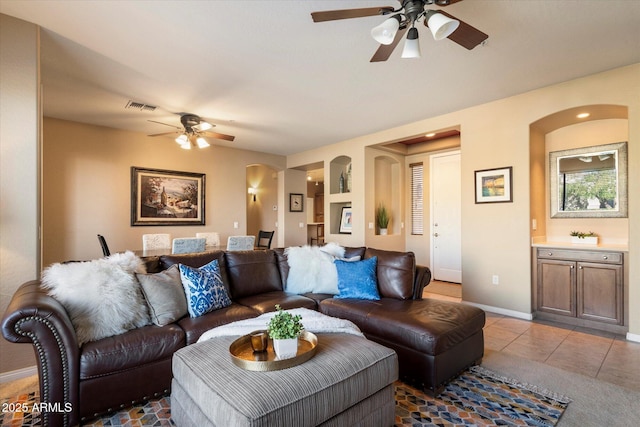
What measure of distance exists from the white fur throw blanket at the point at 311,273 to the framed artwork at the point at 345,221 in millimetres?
2607

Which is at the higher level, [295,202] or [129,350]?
[295,202]

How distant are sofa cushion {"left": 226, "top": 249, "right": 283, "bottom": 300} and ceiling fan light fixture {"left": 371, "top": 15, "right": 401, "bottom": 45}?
2388mm

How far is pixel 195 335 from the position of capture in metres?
2.18

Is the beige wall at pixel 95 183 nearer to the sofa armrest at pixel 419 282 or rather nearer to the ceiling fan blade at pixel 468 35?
the sofa armrest at pixel 419 282

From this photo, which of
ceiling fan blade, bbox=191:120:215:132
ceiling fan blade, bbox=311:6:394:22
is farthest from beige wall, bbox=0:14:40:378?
ceiling fan blade, bbox=311:6:394:22

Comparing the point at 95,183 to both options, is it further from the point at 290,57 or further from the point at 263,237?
the point at 290,57

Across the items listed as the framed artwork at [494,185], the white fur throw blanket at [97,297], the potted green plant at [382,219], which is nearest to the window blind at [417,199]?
the potted green plant at [382,219]

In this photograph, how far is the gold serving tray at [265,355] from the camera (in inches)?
58.1

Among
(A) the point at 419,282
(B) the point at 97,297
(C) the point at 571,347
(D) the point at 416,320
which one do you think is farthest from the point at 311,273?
(C) the point at 571,347

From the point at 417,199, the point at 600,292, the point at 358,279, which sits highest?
A: the point at 417,199

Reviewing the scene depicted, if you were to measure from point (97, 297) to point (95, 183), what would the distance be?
370 centimetres

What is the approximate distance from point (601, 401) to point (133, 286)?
133 inches

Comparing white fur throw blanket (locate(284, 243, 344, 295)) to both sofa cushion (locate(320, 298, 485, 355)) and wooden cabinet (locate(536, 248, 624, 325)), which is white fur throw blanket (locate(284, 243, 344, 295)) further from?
wooden cabinet (locate(536, 248, 624, 325))

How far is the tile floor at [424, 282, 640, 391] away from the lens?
8.04ft
